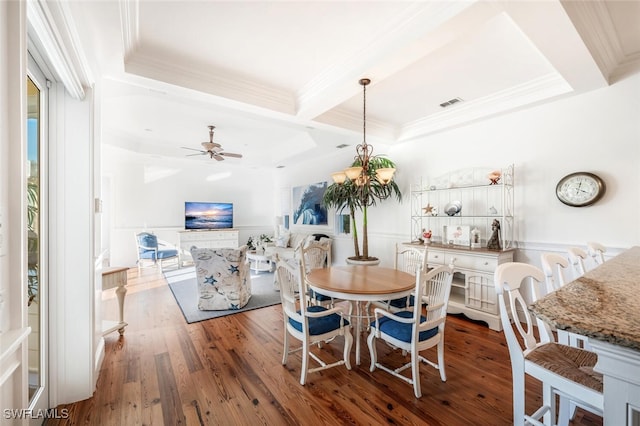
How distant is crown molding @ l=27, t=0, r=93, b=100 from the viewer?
1.30 meters

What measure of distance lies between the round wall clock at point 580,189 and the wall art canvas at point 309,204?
4244 mm

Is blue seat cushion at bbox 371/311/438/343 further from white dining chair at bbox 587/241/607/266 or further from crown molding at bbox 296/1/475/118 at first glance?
crown molding at bbox 296/1/475/118

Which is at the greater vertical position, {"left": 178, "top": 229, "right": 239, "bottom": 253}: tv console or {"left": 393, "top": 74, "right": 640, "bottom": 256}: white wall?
{"left": 393, "top": 74, "right": 640, "bottom": 256}: white wall

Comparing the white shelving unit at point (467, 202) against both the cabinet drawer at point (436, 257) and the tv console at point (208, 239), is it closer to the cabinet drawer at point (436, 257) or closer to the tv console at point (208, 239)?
the cabinet drawer at point (436, 257)

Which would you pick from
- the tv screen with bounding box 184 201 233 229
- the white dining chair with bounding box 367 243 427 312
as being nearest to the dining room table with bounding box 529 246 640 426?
the white dining chair with bounding box 367 243 427 312

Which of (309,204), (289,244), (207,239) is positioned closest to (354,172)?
(309,204)

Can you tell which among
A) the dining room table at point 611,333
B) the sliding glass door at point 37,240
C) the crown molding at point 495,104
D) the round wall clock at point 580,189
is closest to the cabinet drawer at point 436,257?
the round wall clock at point 580,189

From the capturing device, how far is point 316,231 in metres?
6.77

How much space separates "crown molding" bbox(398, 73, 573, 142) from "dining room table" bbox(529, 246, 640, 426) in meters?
2.98

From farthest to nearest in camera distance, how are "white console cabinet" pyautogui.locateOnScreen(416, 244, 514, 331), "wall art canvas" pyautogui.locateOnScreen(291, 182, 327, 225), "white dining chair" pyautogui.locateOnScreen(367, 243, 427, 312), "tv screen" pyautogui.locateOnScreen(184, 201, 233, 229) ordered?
"tv screen" pyautogui.locateOnScreen(184, 201, 233, 229) < "wall art canvas" pyautogui.locateOnScreen(291, 182, 327, 225) < "white console cabinet" pyautogui.locateOnScreen(416, 244, 514, 331) < "white dining chair" pyautogui.locateOnScreen(367, 243, 427, 312)

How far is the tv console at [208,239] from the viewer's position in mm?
7184

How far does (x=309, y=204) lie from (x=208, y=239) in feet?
9.86

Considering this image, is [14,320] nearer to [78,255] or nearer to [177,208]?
[78,255]

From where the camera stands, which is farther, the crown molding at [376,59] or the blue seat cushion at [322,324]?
the blue seat cushion at [322,324]
